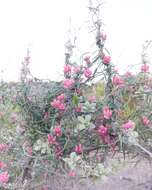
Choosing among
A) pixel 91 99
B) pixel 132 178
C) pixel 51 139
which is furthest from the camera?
pixel 132 178

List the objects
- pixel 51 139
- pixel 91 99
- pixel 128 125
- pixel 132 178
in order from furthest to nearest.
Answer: pixel 132 178
pixel 91 99
pixel 51 139
pixel 128 125

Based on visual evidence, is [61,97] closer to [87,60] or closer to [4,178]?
[87,60]

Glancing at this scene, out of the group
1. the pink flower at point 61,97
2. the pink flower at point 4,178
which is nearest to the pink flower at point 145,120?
the pink flower at point 61,97

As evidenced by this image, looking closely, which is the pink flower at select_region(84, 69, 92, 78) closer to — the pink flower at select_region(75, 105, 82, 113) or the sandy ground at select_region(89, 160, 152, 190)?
the pink flower at select_region(75, 105, 82, 113)

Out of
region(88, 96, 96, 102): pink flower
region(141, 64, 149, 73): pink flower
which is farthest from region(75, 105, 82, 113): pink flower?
region(141, 64, 149, 73): pink flower

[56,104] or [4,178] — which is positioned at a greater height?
[56,104]

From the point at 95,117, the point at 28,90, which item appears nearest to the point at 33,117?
the point at 28,90

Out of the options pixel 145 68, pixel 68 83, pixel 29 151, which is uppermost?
pixel 145 68

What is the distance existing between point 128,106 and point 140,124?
0.47ft

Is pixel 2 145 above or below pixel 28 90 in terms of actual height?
below

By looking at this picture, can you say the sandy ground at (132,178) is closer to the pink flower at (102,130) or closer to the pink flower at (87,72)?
the pink flower at (102,130)

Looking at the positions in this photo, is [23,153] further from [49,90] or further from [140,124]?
[140,124]

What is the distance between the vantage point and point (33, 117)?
3105mm

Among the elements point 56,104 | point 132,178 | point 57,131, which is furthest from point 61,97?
point 132,178
